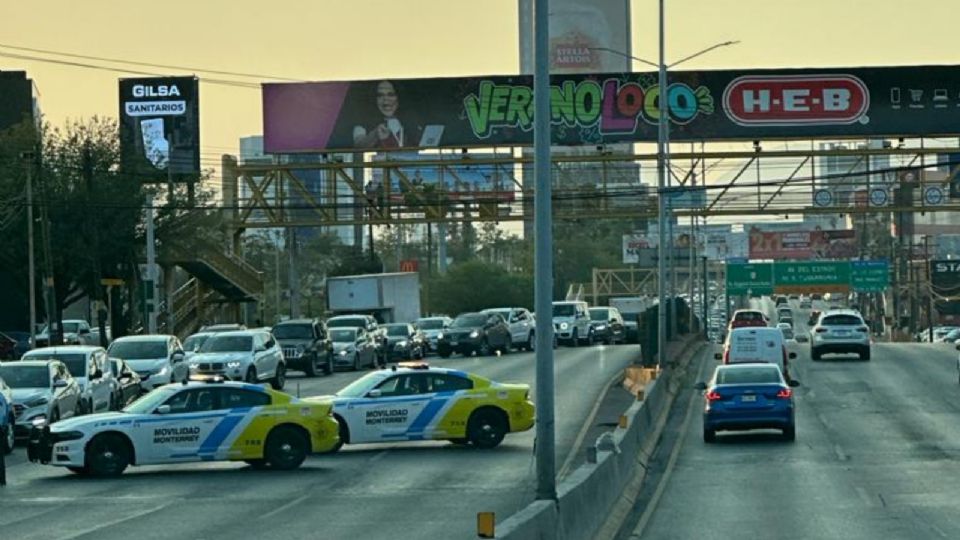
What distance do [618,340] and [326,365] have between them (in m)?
24.7

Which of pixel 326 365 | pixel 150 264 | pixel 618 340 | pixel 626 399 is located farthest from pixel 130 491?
pixel 618 340

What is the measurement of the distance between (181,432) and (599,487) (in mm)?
9586

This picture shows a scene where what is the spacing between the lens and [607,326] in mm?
77625

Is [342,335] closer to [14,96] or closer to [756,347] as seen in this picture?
[756,347]

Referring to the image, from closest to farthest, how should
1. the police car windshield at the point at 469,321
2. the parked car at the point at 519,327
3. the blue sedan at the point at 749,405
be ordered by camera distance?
the blue sedan at the point at 749,405
the police car windshield at the point at 469,321
the parked car at the point at 519,327

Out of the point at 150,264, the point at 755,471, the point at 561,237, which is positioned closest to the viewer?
the point at 755,471

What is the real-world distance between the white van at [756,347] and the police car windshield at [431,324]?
24908 mm

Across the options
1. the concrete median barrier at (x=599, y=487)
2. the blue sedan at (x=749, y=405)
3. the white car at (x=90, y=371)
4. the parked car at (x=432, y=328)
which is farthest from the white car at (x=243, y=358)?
the parked car at (x=432, y=328)

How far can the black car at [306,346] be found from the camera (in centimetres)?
5503

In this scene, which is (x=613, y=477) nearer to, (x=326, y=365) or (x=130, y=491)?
(x=130, y=491)

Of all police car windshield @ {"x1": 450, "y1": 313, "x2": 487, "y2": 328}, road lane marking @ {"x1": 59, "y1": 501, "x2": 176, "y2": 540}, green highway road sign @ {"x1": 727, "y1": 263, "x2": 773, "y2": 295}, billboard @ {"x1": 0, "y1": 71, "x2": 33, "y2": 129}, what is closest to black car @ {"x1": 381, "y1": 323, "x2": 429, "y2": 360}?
police car windshield @ {"x1": 450, "y1": 313, "x2": 487, "y2": 328}

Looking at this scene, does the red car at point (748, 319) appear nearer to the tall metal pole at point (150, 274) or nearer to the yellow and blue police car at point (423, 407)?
the tall metal pole at point (150, 274)

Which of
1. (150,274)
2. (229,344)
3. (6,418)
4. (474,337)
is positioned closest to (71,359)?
(6,418)

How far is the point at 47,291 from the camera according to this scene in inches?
2275
